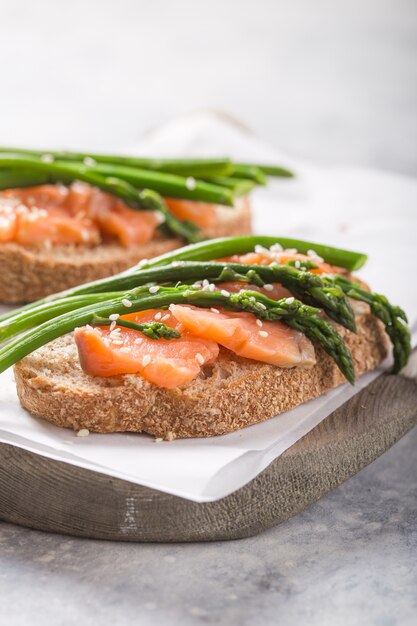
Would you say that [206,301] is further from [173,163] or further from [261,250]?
[173,163]

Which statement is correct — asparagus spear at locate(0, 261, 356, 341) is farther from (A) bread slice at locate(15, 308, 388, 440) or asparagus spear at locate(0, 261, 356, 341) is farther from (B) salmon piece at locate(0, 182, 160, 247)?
(B) salmon piece at locate(0, 182, 160, 247)

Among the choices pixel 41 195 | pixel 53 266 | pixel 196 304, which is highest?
pixel 41 195

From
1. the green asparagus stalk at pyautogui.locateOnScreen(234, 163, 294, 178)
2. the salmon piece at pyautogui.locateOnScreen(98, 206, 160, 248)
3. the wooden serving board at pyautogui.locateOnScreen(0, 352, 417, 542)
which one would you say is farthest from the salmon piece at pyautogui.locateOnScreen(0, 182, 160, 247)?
the wooden serving board at pyautogui.locateOnScreen(0, 352, 417, 542)

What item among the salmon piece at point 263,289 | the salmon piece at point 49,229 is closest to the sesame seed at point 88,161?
the salmon piece at point 49,229

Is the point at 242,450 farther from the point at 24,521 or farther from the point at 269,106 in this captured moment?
the point at 269,106

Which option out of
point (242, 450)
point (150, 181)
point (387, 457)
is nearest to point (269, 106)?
point (150, 181)

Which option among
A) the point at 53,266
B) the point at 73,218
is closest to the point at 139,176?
the point at 73,218
